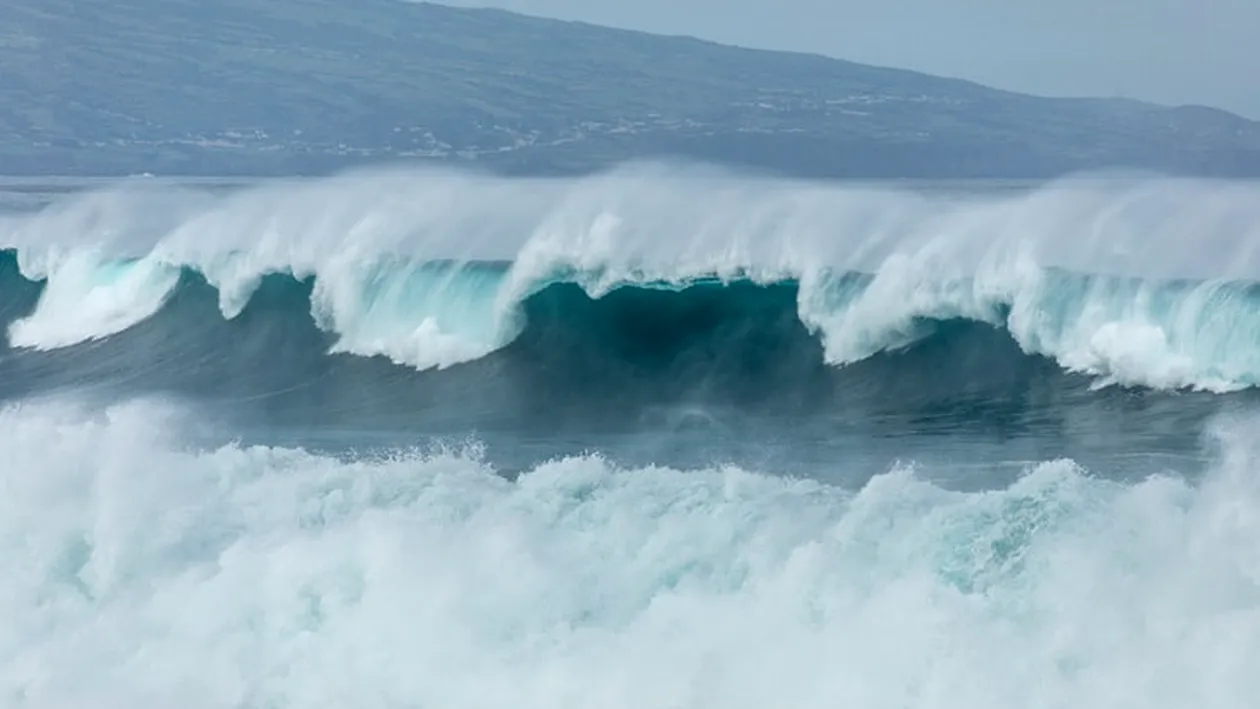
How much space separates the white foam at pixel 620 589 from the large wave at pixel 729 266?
2.05m

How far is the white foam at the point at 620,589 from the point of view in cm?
962

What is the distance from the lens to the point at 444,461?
1244cm

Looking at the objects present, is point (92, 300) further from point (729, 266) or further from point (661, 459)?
point (661, 459)

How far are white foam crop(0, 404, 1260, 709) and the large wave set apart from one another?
2.05 meters

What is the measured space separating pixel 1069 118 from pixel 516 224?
47.5 m

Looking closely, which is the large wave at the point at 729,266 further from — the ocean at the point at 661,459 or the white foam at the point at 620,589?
the white foam at the point at 620,589

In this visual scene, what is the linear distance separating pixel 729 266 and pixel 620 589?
6.05 meters

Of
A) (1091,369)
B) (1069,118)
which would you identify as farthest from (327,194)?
(1069,118)

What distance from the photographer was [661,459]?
44.2ft

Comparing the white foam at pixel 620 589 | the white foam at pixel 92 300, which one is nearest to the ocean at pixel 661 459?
the white foam at pixel 620 589

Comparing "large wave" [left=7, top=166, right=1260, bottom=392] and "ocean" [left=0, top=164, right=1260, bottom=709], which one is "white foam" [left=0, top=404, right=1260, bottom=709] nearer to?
"ocean" [left=0, top=164, right=1260, bottom=709]

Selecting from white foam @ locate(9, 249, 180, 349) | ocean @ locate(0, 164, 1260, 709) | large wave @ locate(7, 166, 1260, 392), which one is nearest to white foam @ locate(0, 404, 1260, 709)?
ocean @ locate(0, 164, 1260, 709)

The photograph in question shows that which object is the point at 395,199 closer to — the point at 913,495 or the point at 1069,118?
the point at 913,495

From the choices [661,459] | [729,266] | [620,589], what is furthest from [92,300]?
[620,589]
